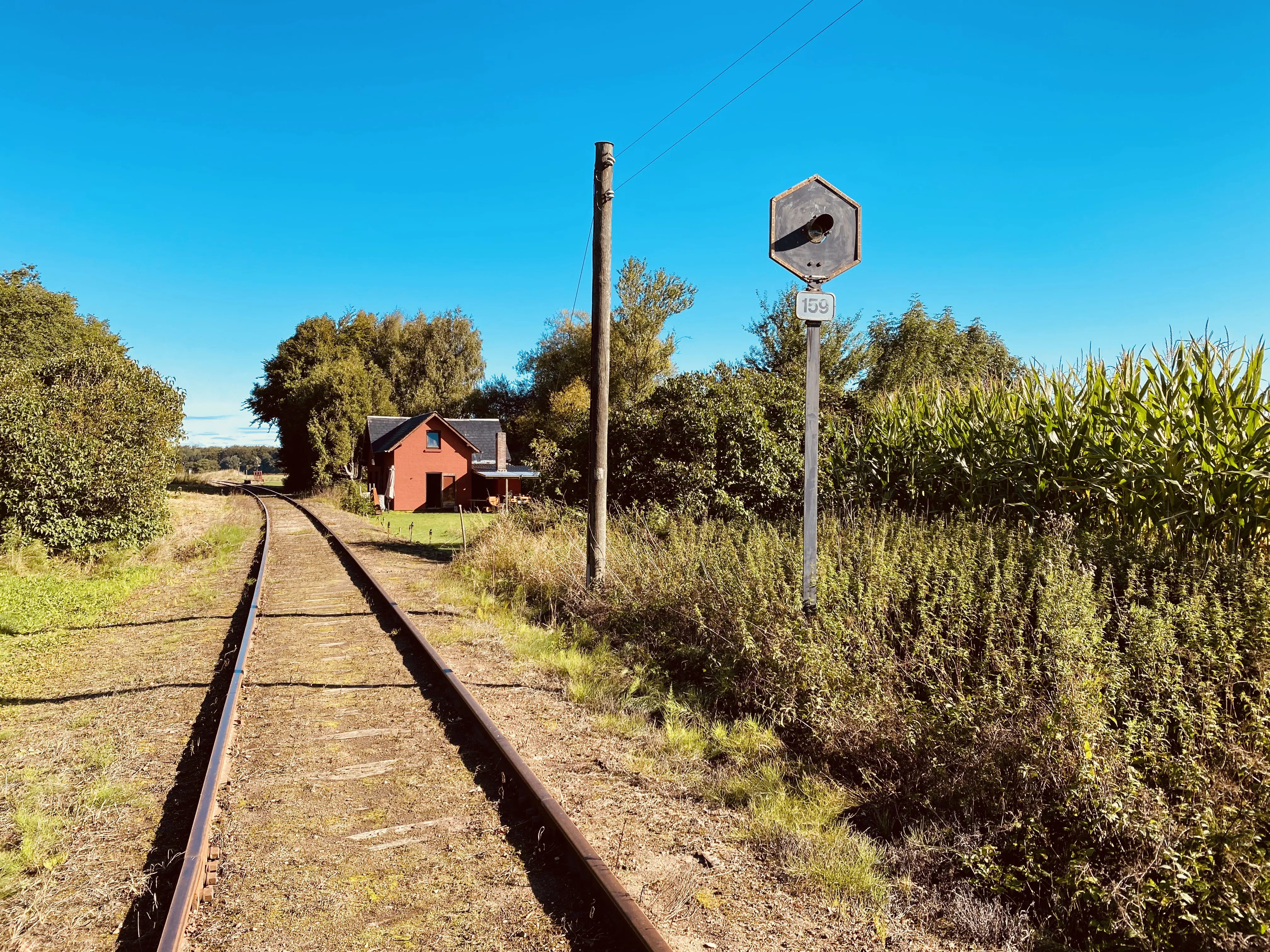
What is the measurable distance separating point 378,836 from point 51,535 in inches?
555

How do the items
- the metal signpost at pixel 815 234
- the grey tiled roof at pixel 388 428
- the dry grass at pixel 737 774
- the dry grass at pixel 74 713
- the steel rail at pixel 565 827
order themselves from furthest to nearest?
the grey tiled roof at pixel 388 428, the metal signpost at pixel 815 234, the dry grass at pixel 74 713, the dry grass at pixel 737 774, the steel rail at pixel 565 827

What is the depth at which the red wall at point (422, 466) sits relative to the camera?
43.2m

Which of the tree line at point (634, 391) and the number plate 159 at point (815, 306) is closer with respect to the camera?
the number plate 159 at point (815, 306)

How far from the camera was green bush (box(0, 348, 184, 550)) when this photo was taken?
13672 mm

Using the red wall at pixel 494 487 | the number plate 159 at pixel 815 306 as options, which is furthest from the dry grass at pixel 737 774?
the red wall at pixel 494 487

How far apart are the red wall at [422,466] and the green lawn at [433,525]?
3.00 metres

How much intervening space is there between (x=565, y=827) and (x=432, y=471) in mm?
41953

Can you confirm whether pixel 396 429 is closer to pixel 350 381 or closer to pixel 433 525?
pixel 350 381

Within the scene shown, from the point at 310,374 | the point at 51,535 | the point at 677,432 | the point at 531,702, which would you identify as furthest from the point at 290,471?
the point at 531,702

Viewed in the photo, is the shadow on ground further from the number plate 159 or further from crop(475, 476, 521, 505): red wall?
crop(475, 476, 521, 505): red wall

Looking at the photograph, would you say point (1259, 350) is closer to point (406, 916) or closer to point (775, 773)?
point (775, 773)

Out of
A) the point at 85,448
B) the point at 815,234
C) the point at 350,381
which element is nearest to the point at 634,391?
the point at 350,381

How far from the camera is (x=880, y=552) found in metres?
6.21

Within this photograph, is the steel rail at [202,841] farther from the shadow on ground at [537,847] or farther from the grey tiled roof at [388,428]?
the grey tiled roof at [388,428]
